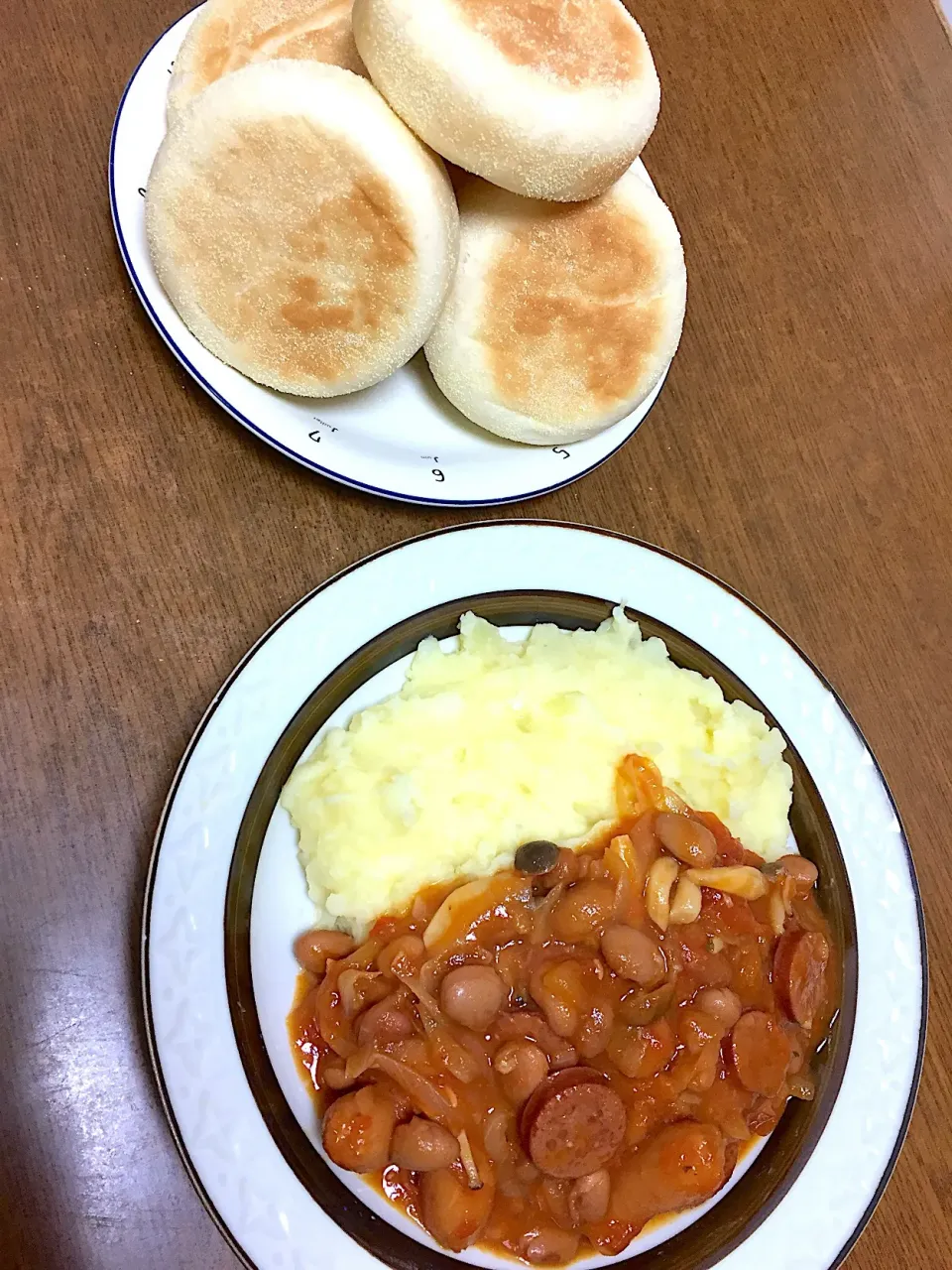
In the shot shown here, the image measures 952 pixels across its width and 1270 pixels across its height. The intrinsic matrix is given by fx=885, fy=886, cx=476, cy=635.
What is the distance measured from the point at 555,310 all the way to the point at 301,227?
477mm

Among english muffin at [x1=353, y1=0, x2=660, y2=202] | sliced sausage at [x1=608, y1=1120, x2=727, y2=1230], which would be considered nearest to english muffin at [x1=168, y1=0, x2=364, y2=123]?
english muffin at [x1=353, y1=0, x2=660, y2=202]

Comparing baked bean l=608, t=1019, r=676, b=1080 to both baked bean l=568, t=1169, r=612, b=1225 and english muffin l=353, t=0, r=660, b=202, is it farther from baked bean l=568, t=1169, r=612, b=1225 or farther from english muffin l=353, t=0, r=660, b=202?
english muffin l=353, t=0, r=660, b=202

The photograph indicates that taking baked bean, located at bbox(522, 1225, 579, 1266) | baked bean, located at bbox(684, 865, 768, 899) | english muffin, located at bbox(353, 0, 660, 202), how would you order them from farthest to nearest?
baked bean, located at bbox(684, 865, 768, 899) → baked bean, located at bbox(522, 1225, 579, 1266) → english muffin, located at bbox(353, 0, 660, 202)

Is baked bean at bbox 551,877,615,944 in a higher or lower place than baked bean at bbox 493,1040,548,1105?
higher

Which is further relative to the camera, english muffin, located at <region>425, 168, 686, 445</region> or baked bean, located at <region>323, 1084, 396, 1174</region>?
english muffin, located at <region>425, 168, 686, 445</region>

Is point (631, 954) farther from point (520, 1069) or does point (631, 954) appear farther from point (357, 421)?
point (357, 421)

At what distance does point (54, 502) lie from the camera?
1738 mm

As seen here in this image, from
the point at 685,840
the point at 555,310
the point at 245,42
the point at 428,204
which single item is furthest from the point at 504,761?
the point at 245,42

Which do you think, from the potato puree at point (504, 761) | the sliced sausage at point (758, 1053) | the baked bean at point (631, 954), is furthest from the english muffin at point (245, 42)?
the sliced sausage at point (758, 1053)

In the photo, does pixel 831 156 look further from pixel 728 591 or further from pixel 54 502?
pixel 54 502

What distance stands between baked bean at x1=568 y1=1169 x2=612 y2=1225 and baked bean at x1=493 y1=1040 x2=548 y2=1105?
18cm

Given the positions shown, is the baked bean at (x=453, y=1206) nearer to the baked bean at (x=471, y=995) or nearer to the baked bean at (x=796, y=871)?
the baked bean at (x=471, y=995)

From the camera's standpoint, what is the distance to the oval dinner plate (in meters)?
1.51

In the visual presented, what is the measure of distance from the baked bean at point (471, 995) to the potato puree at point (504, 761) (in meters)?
0.18
